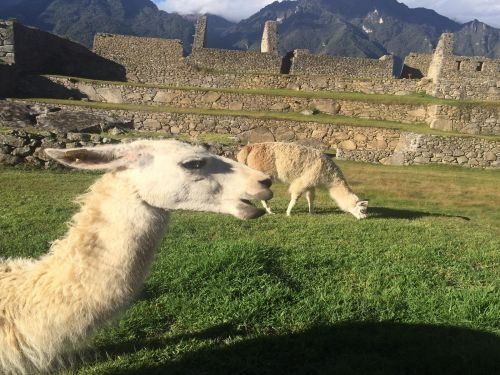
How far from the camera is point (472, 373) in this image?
10.2 feet

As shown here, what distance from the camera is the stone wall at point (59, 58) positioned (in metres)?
21.9

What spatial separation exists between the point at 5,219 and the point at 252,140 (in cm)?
1188

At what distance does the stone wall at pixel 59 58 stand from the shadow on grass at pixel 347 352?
21455 millimetres

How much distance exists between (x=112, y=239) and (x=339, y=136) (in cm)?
1653

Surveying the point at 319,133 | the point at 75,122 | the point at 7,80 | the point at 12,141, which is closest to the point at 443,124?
the point at 319,133

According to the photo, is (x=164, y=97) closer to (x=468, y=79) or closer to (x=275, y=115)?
(x=275, y=115)

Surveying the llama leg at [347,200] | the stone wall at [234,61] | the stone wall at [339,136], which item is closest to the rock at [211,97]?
the stone wall at [339,136]

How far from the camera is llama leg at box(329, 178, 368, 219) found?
25.2ft

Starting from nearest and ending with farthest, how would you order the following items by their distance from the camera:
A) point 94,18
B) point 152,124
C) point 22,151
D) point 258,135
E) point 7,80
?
point 22,151, point 258,135, point 152,124, point 7,80, point 94,18

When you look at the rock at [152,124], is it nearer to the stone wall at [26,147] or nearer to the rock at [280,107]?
→ the rock at [280,107]

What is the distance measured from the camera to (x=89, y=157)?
2.16 m

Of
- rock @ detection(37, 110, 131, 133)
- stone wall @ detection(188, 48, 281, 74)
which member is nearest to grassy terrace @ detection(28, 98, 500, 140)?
rock @ detection(37, 110, 131, 133)

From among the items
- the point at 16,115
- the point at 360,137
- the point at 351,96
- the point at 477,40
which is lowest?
the point at 16,115

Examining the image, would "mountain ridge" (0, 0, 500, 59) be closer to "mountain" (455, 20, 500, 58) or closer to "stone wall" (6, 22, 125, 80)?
"mountain" (455, 20, 500, 58)
